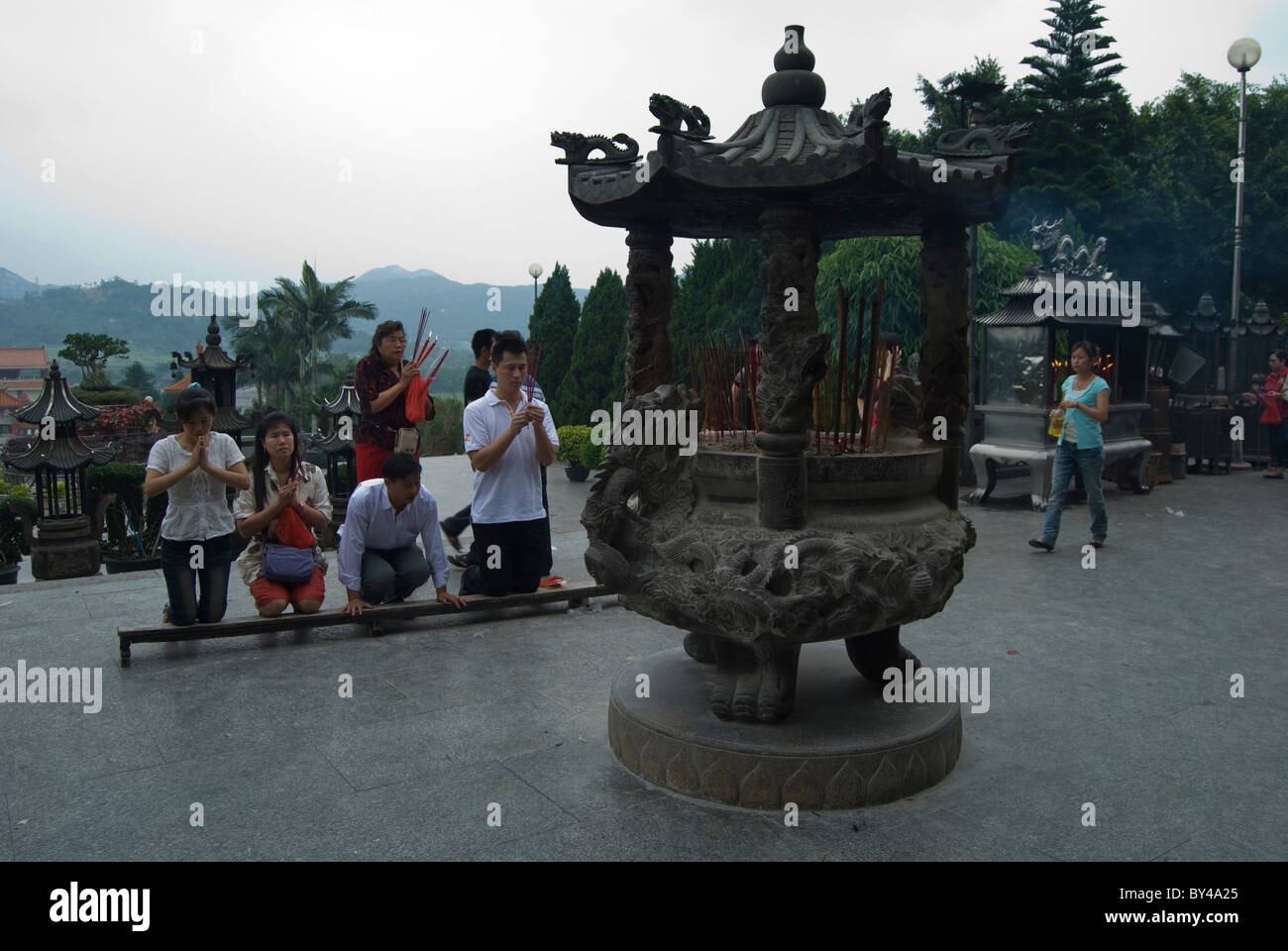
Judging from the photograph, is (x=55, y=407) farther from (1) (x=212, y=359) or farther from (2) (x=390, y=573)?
(2) (x=390, y=573)

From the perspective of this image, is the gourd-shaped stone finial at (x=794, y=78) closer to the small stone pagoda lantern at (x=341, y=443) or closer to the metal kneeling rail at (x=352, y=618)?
the metal kneeling rail at (x=352, y=618)

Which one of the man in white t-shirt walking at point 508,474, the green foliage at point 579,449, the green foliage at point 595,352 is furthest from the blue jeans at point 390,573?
the green foliage at point 595,352

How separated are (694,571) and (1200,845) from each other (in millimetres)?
1870

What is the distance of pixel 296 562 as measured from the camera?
537cm

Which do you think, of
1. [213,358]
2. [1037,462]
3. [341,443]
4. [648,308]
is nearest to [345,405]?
[341,443]

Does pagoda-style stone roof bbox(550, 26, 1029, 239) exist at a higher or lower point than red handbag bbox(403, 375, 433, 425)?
higher

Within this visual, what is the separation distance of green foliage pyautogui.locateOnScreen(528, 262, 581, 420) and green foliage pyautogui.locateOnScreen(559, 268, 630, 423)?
1160mm

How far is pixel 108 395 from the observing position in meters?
20.2

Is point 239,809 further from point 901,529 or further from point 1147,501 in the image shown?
point 1147,501

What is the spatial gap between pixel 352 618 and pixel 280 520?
67 centimetres

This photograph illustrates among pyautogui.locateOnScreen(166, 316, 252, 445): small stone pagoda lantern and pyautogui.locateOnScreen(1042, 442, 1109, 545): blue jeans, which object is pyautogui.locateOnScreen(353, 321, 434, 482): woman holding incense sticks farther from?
pyautogui.locateOnScreen(1042, 442, 1109, 545): blue jeans

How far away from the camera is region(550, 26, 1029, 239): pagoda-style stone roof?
11.2ft

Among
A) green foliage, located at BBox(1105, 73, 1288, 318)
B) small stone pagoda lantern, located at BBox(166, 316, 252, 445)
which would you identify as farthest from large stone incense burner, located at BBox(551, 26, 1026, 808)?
green foliage, located at BBox(1105, 73, 1288, 318)

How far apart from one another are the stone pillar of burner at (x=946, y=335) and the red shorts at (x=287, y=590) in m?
3.41
